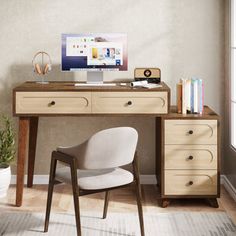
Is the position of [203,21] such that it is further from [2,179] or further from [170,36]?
[2,179]

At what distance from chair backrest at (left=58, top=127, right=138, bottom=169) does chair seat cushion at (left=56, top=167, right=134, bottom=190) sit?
0.10 metres

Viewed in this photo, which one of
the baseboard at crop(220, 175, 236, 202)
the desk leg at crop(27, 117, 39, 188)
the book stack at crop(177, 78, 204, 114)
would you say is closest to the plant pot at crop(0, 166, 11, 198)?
the desk leg at crop(27, 117, 39, 188)

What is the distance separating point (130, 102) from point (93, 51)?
0.60m

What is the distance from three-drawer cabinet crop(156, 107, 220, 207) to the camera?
4.48 meters

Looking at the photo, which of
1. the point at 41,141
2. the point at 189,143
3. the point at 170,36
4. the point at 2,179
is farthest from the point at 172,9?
the point at 2,179

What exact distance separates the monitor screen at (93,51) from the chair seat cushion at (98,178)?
3.85 feet

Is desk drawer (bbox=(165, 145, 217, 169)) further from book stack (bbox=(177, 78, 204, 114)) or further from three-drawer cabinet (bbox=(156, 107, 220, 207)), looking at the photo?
book stack (bbox=(177, 78, 204, 114))

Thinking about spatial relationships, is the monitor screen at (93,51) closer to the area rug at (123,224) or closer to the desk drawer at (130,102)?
the desk drawer at (130,102)

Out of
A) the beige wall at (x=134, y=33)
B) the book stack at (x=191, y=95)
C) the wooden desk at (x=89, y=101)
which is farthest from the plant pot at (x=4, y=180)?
the book stack at (x=191, y=95)

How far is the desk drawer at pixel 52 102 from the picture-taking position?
176 inches

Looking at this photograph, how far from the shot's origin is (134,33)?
5.05 metres

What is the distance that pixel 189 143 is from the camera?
450 cm

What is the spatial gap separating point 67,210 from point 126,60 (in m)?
1.26

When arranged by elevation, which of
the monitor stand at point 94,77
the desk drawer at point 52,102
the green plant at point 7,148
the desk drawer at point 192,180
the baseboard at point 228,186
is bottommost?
the baseboard at point 228,186
